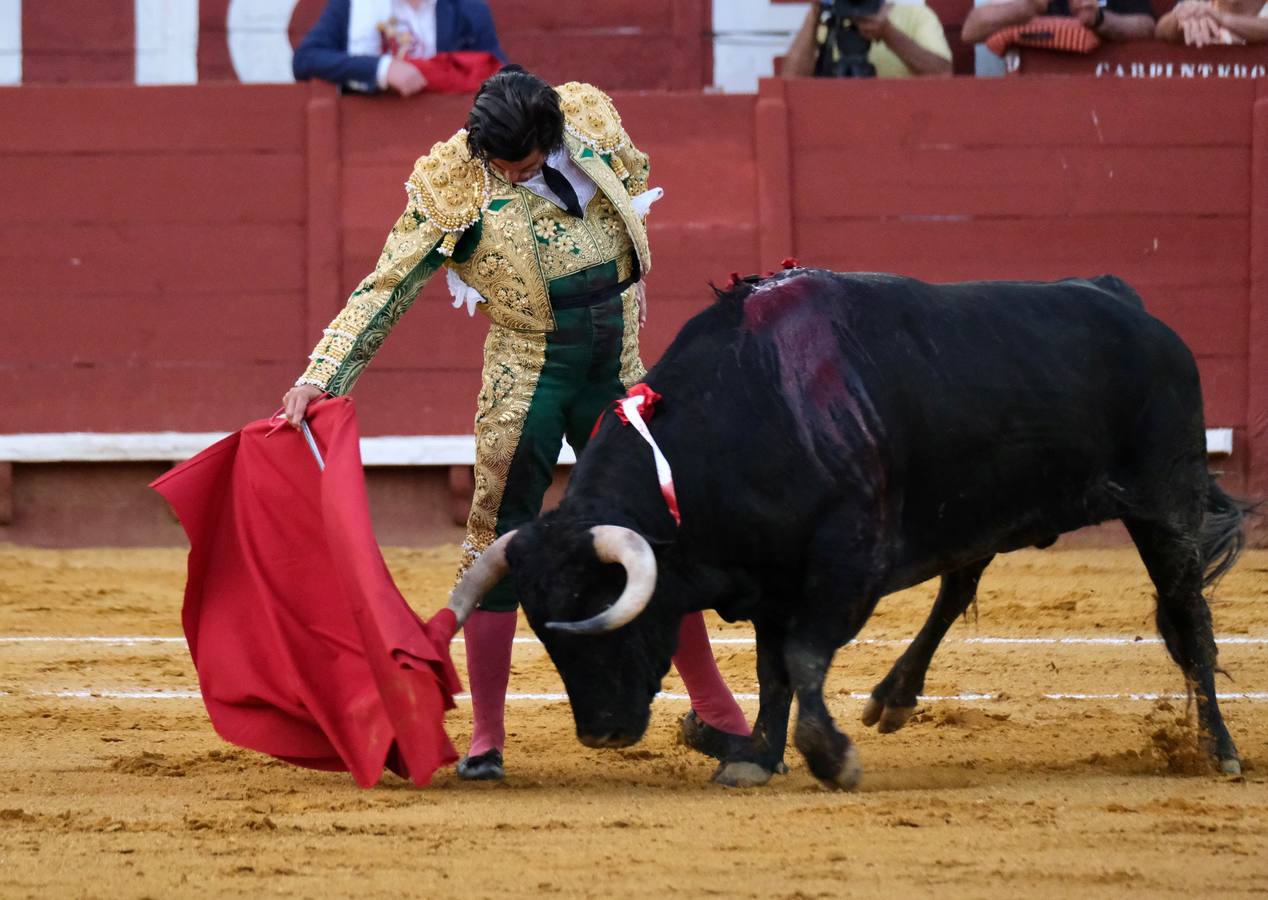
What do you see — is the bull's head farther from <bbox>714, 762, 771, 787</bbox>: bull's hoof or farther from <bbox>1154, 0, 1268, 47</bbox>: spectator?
<bbox>1154, 0, 1268, 47</bbox>: spectator

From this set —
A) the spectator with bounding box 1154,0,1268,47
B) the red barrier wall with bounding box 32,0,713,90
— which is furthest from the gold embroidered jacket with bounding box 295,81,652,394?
the red barrier wall with bounding box 32,0,713,90

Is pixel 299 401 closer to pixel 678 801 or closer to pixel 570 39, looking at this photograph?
pixel 678 801

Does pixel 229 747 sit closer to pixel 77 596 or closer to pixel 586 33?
pixel 77 596

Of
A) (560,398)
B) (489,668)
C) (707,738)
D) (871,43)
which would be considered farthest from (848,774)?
(871,43)

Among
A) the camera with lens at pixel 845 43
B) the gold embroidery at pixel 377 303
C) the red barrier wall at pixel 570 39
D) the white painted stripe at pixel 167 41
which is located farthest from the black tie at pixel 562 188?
the white painted stripe at pixel 167 41

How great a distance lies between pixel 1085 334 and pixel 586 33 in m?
4.54

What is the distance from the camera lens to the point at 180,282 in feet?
23.3

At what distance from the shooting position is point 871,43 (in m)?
7.22

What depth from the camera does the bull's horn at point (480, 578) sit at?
3344 mm

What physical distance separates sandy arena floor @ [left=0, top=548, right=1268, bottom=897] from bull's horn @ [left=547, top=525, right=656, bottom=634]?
0.31 m

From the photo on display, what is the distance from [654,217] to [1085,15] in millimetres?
1725

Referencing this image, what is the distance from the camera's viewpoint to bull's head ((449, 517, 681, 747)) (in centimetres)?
Answer: 320

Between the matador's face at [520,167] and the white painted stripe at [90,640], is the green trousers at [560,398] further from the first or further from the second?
the white painted stripe at [90,640]

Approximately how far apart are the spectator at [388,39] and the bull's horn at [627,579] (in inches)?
155
